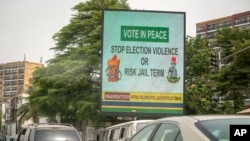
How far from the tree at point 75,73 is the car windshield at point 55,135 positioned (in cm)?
2314

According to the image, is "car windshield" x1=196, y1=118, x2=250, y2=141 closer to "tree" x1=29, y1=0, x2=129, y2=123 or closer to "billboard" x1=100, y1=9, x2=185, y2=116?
"billboard" x1=100, y1=9, x2=185, y2=116

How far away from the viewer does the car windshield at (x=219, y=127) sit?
459 cm

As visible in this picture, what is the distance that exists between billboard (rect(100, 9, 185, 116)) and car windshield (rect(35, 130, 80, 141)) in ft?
32.9

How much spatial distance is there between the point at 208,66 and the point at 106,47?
16572 millimetres

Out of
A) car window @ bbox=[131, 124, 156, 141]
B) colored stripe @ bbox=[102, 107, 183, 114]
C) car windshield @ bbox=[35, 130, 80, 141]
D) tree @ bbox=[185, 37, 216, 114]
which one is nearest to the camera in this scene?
car window @ bbox=[131, 124, 156, 141]

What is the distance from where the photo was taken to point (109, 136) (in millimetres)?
18750

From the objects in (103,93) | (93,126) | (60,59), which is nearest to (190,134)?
(103,93)

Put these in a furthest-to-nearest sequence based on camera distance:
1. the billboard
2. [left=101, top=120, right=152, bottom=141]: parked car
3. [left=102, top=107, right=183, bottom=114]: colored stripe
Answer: the billboard, [left=102, top=107, right=183, bottom=114]: colored stripe, [left=101, top=120, right=152, bottom=141]: parked car

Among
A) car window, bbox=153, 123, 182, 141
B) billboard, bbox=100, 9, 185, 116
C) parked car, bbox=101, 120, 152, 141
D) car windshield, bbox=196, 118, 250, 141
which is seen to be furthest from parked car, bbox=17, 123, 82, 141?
billboard, bbox=100, 9, 185, 116

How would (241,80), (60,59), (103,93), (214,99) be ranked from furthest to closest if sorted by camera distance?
(60,59), (214,99), (241,80), (103,93)

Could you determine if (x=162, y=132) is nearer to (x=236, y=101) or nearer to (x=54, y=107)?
(x=236, y=101)

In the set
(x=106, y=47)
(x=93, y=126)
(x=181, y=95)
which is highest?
(x=106, y=47)

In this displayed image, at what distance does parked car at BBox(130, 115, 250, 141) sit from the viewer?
459cm

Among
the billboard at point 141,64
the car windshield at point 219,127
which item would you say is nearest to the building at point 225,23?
the billboard at point 141,64
